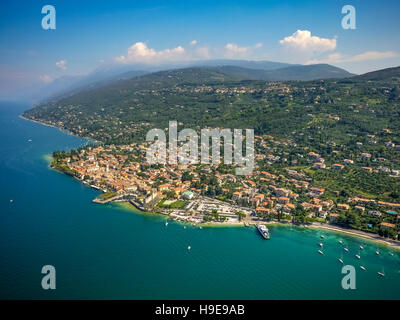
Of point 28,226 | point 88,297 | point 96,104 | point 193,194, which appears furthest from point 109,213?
point 96,104

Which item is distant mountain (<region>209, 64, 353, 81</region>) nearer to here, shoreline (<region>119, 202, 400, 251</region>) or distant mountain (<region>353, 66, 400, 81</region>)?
distant mountain (<region>353, 66, 400, 81</region>)

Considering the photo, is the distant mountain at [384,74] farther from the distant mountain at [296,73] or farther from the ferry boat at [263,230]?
the distant mountain at [296,73]

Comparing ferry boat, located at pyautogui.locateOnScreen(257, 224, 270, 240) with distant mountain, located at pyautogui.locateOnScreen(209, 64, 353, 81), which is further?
distant mountain, located at pyautogui.locateOnScreen(209, 64, 353, 81)

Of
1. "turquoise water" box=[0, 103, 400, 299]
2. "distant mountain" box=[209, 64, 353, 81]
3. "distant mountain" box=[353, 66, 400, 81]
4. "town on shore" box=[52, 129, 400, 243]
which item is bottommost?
"turquoise water" box=[0, 103, 400, 299]

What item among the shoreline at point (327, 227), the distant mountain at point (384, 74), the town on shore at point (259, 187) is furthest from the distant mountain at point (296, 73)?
the shoreline at point (327, 227)

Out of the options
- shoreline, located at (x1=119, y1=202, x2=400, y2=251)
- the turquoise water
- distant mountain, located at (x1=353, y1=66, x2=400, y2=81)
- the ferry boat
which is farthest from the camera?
distant mountain, located at (x1=353, y1=66, x2=400, y2=81)

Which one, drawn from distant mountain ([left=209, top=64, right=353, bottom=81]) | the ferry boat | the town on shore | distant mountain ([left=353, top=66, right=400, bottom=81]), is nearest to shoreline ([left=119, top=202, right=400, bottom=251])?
A: the town on shore
